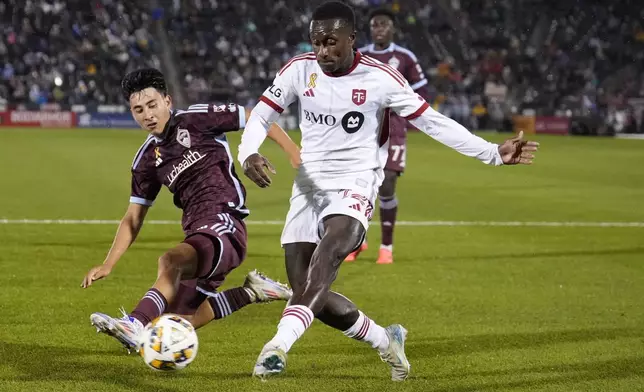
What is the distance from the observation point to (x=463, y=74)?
4084cm

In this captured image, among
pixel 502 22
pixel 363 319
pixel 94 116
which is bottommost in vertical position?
pixel 94 116

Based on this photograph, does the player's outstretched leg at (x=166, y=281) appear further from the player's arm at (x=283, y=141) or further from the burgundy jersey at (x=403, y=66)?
the burgundy jersey at (x=403, y=66)

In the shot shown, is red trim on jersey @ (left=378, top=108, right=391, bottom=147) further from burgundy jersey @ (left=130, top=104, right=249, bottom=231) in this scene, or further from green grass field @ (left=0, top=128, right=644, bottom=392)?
green grass field @ (left=0, top=128, right=644, bottom=392)

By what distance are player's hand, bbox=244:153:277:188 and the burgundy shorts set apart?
0.81 metres

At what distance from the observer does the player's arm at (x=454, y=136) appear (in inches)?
220

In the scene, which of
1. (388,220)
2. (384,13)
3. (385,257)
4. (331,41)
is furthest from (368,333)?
(384,13)

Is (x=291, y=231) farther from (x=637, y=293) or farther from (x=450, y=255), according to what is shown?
(x=450, y=255)

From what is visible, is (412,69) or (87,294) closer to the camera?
(87,294)

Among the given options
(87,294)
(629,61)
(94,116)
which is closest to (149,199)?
(87,294)

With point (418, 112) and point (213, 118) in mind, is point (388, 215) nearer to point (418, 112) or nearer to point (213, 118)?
point (213, 118)

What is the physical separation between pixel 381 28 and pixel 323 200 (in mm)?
5639

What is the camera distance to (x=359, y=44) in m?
38.9

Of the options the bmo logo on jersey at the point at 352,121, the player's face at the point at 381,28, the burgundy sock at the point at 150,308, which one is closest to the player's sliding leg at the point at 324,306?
the bmo logo on jersey at the point at 352,121

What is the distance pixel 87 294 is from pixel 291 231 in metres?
3.50
